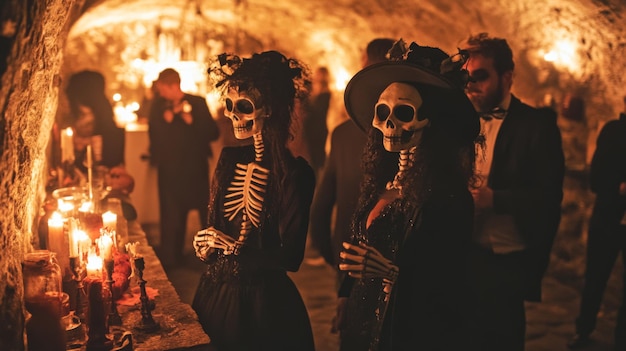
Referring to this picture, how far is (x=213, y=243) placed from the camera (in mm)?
2725

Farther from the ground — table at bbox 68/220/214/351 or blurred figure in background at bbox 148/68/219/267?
blurred figure in background at bbox 148/68/219/267

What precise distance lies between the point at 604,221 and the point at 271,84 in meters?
3.00

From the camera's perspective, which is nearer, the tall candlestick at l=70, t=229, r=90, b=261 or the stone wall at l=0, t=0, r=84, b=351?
the stone wall at l=0, t=0, r=84, b=351

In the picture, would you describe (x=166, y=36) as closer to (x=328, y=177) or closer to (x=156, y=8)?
(x=156, y=8)

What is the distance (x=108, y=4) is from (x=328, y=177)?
549 centimetres

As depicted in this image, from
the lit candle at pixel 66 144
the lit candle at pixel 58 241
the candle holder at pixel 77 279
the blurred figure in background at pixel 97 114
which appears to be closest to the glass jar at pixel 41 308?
the candle holder at pixel 77 279

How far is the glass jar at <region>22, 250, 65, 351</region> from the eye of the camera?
85.6 inches

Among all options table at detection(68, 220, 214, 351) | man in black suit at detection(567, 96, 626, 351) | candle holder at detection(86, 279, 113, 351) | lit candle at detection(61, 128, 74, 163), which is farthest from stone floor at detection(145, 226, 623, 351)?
candle holder at detection(86, 279, 113, 351)

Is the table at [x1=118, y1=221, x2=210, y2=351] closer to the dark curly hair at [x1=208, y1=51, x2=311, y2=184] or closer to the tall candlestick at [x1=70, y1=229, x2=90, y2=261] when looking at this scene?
the tall candlestick at [x1=70, y1=229, x2=90, y2=261]

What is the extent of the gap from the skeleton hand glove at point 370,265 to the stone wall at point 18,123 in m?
1.11

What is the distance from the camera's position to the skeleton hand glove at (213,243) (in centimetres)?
270

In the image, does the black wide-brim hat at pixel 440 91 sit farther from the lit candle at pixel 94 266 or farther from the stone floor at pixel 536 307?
the stone floor at pixel 536 307

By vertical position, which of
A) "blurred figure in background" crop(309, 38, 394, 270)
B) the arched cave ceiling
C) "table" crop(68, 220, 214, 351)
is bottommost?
"table" crop(68, 220, 214, 351)

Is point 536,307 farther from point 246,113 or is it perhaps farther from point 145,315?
point 145,315
